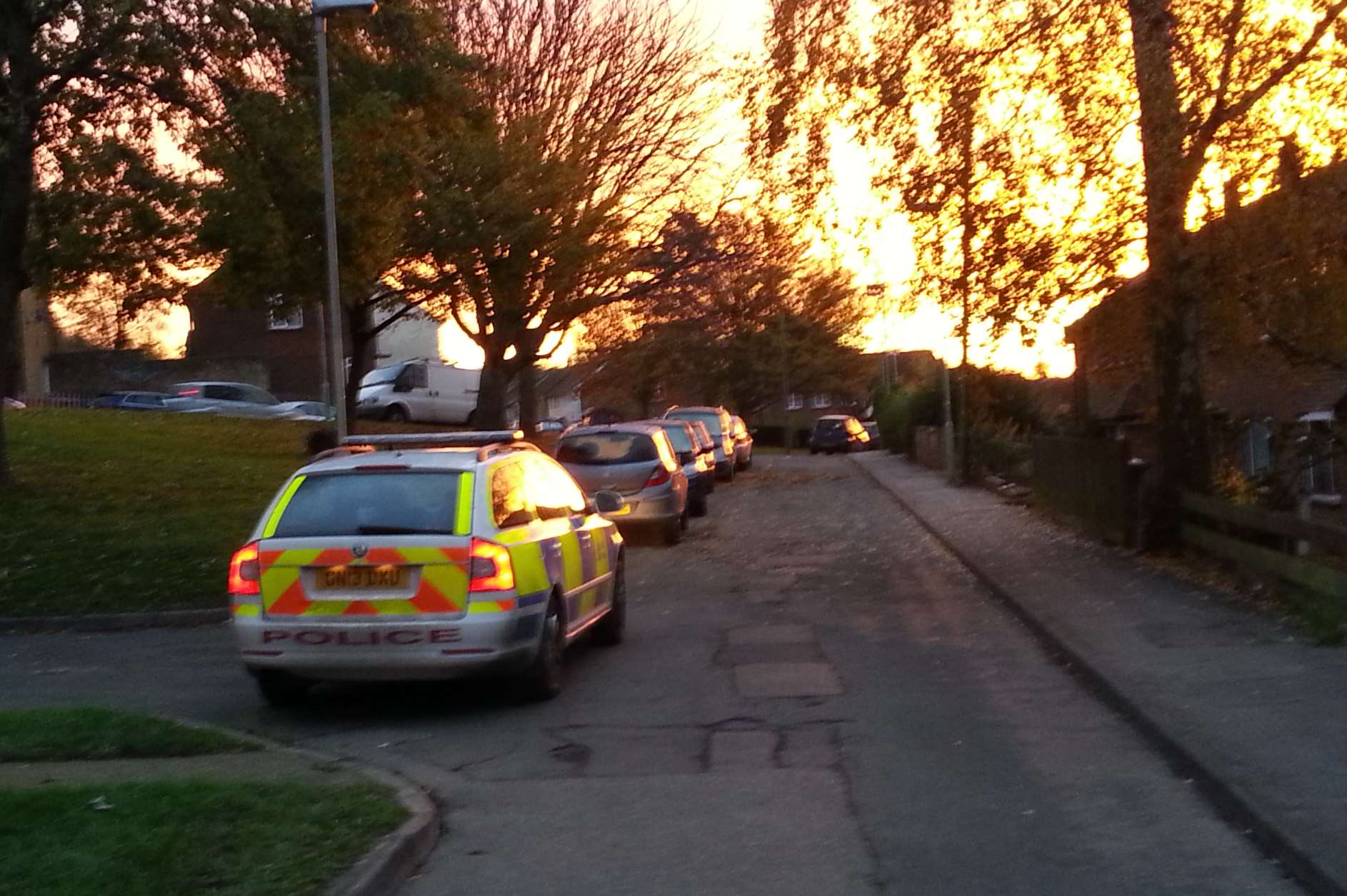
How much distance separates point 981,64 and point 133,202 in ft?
32.2

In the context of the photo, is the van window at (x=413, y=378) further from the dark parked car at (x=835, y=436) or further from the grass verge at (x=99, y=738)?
the grass verge at (x=99, y=738)

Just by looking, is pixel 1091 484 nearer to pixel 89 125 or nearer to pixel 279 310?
pixel 279 310

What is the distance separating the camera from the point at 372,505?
9.52m

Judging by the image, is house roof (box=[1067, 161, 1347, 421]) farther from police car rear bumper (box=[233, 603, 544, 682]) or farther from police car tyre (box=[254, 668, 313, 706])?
police car tyre (box=[254, 668, 313, 706])

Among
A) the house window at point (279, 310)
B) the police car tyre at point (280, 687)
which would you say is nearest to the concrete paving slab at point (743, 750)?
the police car tyre at point (280, 687)

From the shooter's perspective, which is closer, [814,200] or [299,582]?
[299,582]

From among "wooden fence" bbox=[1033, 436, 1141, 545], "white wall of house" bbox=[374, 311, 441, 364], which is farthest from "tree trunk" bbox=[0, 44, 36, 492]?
"white wall of house" bbox=[374, 311, 441, 364]

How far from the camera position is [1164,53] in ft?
43.7

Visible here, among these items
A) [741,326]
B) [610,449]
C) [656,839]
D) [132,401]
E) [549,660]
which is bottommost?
[656,839]

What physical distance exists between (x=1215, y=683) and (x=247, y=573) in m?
5.83

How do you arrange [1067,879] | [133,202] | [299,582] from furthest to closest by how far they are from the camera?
[133,202]
[299,582]
[1067,879]

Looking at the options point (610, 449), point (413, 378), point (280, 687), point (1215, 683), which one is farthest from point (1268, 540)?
point (413, 378)

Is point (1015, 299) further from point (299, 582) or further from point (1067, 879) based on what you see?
point (1067, 879)

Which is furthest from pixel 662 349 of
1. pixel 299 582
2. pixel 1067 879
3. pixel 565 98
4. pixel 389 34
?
pixel 1067 879
